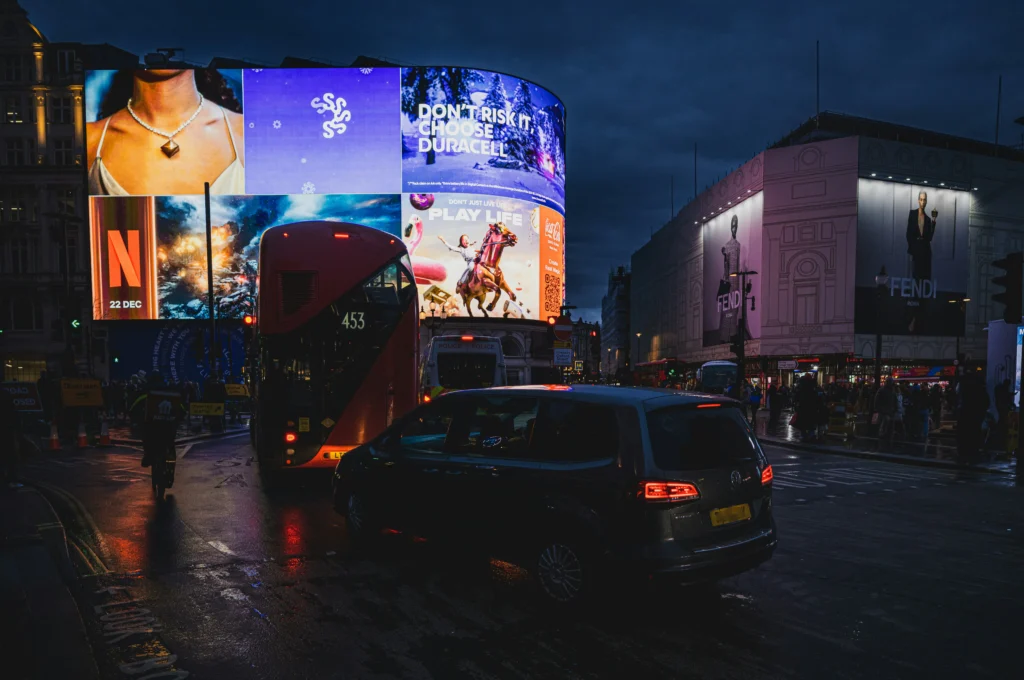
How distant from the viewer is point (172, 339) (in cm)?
4794

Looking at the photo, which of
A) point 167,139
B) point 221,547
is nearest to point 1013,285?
point 221,547

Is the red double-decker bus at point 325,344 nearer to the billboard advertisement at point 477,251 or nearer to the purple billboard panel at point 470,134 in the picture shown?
the billboard advertisement at point 477,251

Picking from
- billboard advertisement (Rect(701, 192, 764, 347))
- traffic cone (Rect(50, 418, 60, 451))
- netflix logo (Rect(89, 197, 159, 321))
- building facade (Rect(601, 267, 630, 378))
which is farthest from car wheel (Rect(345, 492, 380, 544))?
building facade (Rect(601, 267, 630, 378))

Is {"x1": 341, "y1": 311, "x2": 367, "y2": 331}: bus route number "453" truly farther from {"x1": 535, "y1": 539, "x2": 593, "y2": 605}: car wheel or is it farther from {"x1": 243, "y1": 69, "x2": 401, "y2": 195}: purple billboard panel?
{"x1": 243, "y1": 69, "x2": 401, "y2": 195}: purple billboard panel

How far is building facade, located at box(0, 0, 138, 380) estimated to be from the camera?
A: 47781 millimetres

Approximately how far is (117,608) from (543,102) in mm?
Result: 50655

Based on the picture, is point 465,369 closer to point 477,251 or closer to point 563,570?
point 563,570

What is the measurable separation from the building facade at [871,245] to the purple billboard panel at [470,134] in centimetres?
1668

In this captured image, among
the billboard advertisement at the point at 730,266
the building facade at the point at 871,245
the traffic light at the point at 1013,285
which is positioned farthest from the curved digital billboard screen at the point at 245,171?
the traffic light at the point at 1013,285

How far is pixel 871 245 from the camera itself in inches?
1882

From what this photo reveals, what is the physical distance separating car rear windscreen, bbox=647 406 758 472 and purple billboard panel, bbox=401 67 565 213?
44.0 m

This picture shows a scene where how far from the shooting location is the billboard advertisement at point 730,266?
51344 mm

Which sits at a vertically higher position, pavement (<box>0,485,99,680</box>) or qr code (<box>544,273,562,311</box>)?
qr code (<box>544,273,562,311</box>)

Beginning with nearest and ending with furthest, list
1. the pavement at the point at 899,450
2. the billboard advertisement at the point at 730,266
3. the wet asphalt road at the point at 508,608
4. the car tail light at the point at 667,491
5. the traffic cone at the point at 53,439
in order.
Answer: the wet asphalt road at the point at 508,608 → the car tail light at the point at 667,491 → the pavement at the point at 899,450 → the traffic cone at the point at 53,439 → the billboard advertisement at the point at 730,266
